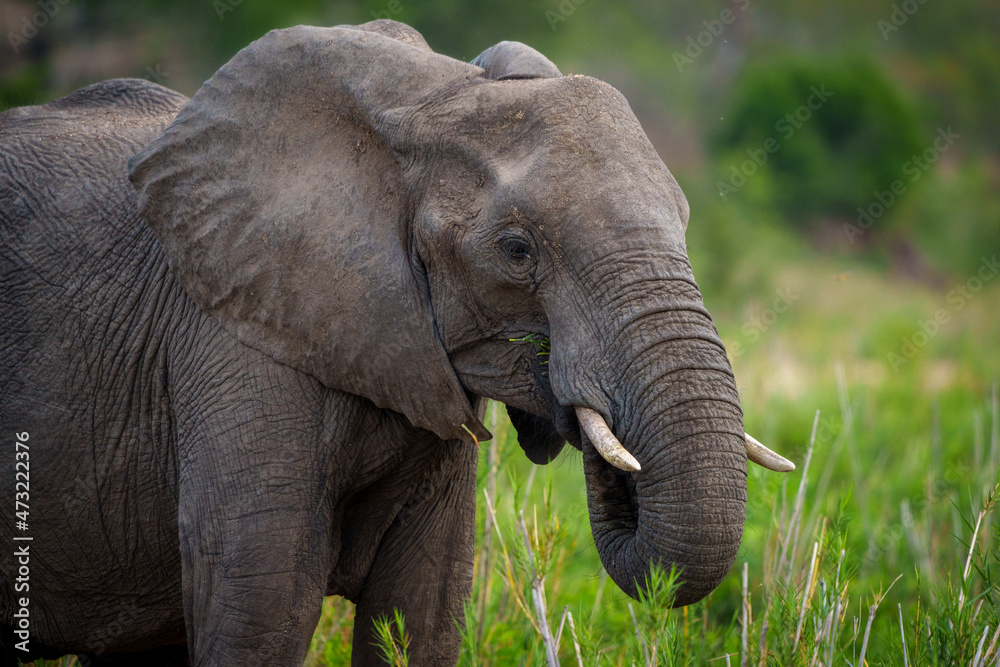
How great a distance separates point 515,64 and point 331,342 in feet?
2.81

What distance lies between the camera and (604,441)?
2410 millimetres

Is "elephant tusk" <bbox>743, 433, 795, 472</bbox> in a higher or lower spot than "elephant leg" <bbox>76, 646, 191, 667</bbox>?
higher

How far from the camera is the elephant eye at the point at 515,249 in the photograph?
261 cm

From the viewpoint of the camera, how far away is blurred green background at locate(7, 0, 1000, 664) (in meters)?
4.98

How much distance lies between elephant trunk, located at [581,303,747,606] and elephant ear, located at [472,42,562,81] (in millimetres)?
750

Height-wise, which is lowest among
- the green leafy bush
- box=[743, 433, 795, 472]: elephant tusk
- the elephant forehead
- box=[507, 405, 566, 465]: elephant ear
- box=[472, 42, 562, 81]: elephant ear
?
box=[507, 405, 566, 465]: elephant ear

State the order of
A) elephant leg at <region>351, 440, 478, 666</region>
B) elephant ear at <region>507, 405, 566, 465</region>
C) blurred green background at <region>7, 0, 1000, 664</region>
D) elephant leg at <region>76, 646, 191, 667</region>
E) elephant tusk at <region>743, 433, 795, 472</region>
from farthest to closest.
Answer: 1. blurred green background at <region>7, 0, 1000, 664</region>
2. elephant leg at <region>76, 646, 191, 667</region>
3. elephant leg at <region>351, 440, 478, 666</region>
4. elephant ear at <region>507, 405, 566, 465</region>
5. elephant tusk at <region>743, 433, 795, 472</region>

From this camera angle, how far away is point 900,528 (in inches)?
217

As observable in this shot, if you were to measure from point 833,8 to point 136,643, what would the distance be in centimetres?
4398

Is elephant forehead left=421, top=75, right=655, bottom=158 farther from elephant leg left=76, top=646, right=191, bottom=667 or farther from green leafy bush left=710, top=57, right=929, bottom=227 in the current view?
green leafy bush left=710, top=57, right=929, bottom=227

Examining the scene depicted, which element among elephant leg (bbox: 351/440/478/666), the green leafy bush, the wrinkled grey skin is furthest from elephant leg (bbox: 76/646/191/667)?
the green leafy bush

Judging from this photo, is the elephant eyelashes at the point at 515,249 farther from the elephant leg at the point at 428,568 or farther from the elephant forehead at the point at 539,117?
the elephant leg at the point at 428,568

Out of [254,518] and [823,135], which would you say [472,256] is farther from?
[823,135]

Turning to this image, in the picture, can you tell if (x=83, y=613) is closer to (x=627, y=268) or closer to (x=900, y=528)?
(x=627, y=268)
